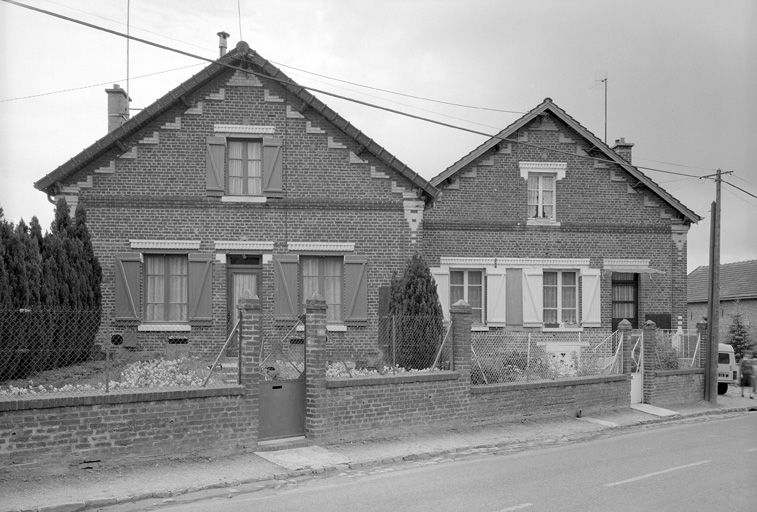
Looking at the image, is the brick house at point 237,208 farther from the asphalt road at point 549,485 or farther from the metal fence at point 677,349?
the metal fence at point 677,349

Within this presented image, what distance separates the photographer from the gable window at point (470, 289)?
912 inches

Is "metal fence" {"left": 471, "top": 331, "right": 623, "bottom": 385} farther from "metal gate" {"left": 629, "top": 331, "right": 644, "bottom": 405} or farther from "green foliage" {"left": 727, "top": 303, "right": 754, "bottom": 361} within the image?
"green foliage" {"left": 727, "top": 303, "right": 754, "bottom": 361}

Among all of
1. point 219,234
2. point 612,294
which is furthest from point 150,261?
point 612,294

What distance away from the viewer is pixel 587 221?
23844mm

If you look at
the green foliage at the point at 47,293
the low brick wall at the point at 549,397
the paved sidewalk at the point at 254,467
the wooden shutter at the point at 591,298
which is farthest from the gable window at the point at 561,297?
the green foliage at the point at 47,293

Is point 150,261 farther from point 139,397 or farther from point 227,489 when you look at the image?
point 227,489

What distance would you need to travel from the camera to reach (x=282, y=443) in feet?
40.4

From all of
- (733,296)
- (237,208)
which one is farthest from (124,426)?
(733,296)

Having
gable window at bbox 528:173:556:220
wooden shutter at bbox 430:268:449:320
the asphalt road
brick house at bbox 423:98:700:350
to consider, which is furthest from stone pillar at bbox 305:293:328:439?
gable window at bbox 528:173:556:220

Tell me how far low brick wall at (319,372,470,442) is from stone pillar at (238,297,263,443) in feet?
4.20

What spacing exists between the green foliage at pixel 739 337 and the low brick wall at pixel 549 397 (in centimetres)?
1969

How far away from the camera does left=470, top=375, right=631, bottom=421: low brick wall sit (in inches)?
600

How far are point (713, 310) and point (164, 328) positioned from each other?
51.3 ft

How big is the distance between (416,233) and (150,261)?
6950 millimetres
